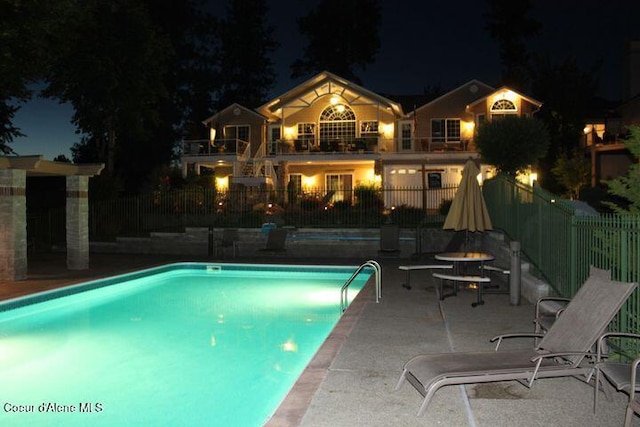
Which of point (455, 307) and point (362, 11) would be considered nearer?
point (455, 307)

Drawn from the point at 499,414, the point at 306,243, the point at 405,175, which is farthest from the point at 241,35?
the point at 499,414

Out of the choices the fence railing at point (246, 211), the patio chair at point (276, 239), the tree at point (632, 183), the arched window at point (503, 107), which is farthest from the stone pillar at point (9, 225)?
the arched window at point (503, 107)

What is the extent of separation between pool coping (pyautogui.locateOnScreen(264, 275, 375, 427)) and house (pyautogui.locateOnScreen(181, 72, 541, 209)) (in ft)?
68.1

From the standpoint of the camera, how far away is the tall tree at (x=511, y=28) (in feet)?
148

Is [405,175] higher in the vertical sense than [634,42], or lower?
lower

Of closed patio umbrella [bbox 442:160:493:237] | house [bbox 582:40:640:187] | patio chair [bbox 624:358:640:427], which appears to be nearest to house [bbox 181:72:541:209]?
house [bbox 582:40:640:187]

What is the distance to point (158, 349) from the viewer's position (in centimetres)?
794

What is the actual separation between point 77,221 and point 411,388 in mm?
12109

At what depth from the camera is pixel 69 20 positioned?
72.5 feet

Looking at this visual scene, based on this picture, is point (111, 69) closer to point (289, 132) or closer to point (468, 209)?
point (289, 132)

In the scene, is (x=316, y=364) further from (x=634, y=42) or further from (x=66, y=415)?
(x=634, y=42)

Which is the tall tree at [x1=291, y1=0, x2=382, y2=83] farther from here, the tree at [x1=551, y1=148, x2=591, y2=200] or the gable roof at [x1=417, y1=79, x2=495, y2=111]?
the tree at [x1=551, y1=148, x2=591, y2=200]

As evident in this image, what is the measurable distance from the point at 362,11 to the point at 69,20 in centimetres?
2942

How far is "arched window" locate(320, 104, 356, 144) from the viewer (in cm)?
3161
